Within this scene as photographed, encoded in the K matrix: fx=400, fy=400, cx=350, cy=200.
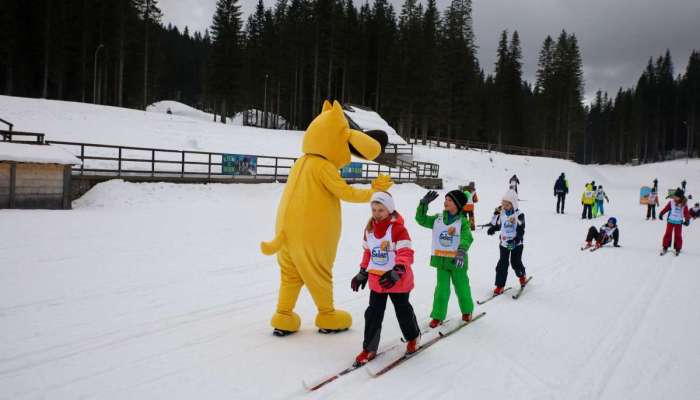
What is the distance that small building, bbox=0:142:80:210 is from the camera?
996 centimetres

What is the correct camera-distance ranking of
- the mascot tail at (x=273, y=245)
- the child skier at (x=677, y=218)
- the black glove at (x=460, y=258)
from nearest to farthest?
1. the mascot tail at (x=273, y=245)
2. the black glove at (x=460, y=258)
3. the child skier at (x=677, y=218)

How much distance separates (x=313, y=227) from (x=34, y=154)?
998 centimetres

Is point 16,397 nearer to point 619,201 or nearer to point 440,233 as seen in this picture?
point 440,233

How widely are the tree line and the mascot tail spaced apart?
112 feet

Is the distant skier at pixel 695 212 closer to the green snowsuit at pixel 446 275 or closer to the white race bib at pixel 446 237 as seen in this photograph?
the green snowsuit at pixel 446 275

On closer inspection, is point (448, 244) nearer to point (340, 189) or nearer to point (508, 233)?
point (340, 189)

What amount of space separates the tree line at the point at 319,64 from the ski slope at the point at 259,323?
98.5 feet

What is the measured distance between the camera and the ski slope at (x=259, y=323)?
3.48 metres

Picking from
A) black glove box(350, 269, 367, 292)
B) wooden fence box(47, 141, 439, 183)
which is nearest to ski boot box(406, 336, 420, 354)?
black glove box(350, 269, 367, 292)

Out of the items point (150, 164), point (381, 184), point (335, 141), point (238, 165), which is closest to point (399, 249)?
point (381, 184)

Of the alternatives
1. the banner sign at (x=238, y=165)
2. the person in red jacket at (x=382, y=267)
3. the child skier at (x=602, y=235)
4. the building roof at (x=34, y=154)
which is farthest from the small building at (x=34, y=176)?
the child skier at (x=602, y=235)

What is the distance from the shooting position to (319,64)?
137 feet

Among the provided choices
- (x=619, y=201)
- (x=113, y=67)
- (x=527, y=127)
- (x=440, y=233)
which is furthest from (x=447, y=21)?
(x=440, y=233)

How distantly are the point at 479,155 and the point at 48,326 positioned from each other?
35714 mm
